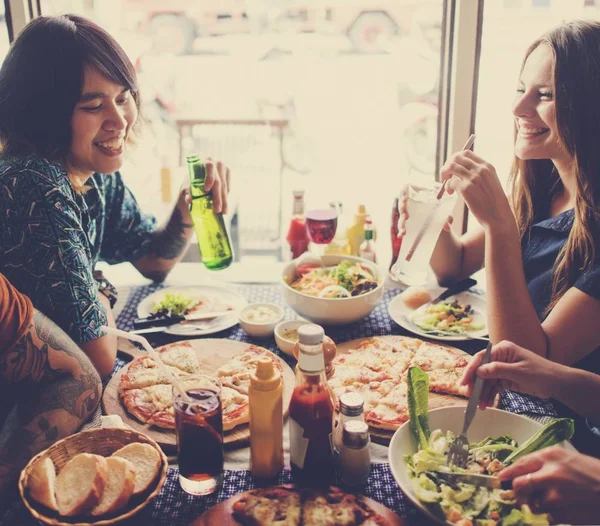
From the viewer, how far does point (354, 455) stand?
3.46 feet

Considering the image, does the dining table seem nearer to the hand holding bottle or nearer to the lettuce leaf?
the lettuce leaf

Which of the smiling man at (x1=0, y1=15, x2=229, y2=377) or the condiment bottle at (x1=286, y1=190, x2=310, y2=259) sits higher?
the smiling man at (x1=0, y1=15, x2=229, y2=377)

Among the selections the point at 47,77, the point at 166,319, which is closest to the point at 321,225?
the point at 166,319

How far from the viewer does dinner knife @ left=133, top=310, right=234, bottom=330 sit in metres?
1.69

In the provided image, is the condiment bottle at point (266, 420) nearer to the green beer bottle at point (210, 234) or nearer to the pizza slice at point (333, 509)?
the pizza slice at point (333, 509)

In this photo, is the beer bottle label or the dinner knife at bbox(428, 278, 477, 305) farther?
the dinner knife at bbox(428, 278, 477, 305)

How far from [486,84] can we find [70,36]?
1.58 m

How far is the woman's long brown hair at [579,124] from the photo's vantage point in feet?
4.61

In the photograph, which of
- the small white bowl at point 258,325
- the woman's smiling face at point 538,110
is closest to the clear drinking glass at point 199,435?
the small white bowl at point 258,325

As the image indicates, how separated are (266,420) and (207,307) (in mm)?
809

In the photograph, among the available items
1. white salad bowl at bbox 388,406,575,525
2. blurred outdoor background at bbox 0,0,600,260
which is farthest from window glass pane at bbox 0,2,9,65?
white salad bowl at bbox 388,406,575,525

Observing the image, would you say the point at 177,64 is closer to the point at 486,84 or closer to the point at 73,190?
the point at 486,84

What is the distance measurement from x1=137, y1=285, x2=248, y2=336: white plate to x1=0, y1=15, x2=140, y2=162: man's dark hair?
0.54 m

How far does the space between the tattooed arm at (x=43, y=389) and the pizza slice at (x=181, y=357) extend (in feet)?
0.71
